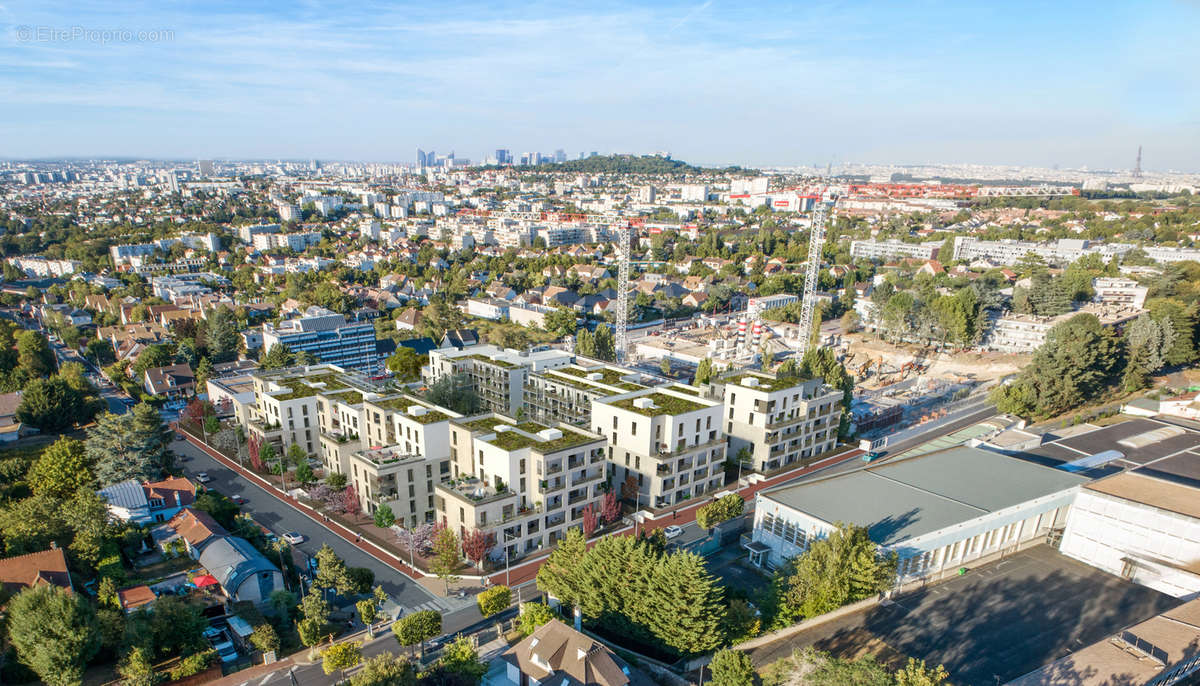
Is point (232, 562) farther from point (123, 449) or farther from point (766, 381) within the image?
point (766, 381)

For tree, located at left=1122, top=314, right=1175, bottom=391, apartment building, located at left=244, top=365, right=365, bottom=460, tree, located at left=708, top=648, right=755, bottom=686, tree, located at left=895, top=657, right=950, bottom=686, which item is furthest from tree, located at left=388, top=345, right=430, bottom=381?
tree, located at left=1122, top=314, right=1175, bottom=391

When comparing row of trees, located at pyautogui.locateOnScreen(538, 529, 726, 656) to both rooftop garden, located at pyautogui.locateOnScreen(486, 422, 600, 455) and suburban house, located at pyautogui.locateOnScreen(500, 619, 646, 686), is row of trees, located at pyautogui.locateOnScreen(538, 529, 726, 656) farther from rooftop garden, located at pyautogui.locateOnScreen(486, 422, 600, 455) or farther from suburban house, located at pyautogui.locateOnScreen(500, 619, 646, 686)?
rooftop garden, located at pyautogui.locateOnScreen(486, 422, 600, 455)

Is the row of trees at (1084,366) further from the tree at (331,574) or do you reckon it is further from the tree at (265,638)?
the tree at (265,638)

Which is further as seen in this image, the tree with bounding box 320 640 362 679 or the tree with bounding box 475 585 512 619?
the tree with bounding box 475 585 512 619

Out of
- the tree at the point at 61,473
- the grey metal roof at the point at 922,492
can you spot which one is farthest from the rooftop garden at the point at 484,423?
the tree at the point at 61,473

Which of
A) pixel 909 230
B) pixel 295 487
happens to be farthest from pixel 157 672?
pixel 909 230
